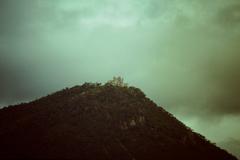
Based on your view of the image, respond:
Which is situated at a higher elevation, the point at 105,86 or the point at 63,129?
the point at 105,86

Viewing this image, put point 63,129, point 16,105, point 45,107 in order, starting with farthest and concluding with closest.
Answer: point 16,105 → point 45,107 → point 63,129

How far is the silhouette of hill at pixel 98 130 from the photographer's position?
4240 inches

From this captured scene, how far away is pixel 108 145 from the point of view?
369 ft

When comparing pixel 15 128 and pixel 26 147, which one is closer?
pixel 26 147

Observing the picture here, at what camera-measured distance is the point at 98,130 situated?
116875 millimetres

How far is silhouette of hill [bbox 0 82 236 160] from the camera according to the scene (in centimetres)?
10769

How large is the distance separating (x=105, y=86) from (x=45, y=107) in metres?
22.3

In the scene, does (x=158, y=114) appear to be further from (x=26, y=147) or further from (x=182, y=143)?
(x=26, y=147)

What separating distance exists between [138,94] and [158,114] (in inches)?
443

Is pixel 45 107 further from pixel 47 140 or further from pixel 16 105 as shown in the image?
pixel 47 140

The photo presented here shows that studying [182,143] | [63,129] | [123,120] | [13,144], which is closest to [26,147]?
[13,144]

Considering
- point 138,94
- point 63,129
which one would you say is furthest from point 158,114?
point 63,129

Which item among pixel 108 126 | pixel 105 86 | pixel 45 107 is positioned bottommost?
pixel 108 126

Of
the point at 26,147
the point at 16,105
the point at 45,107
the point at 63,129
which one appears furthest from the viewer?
the point at 16,105
